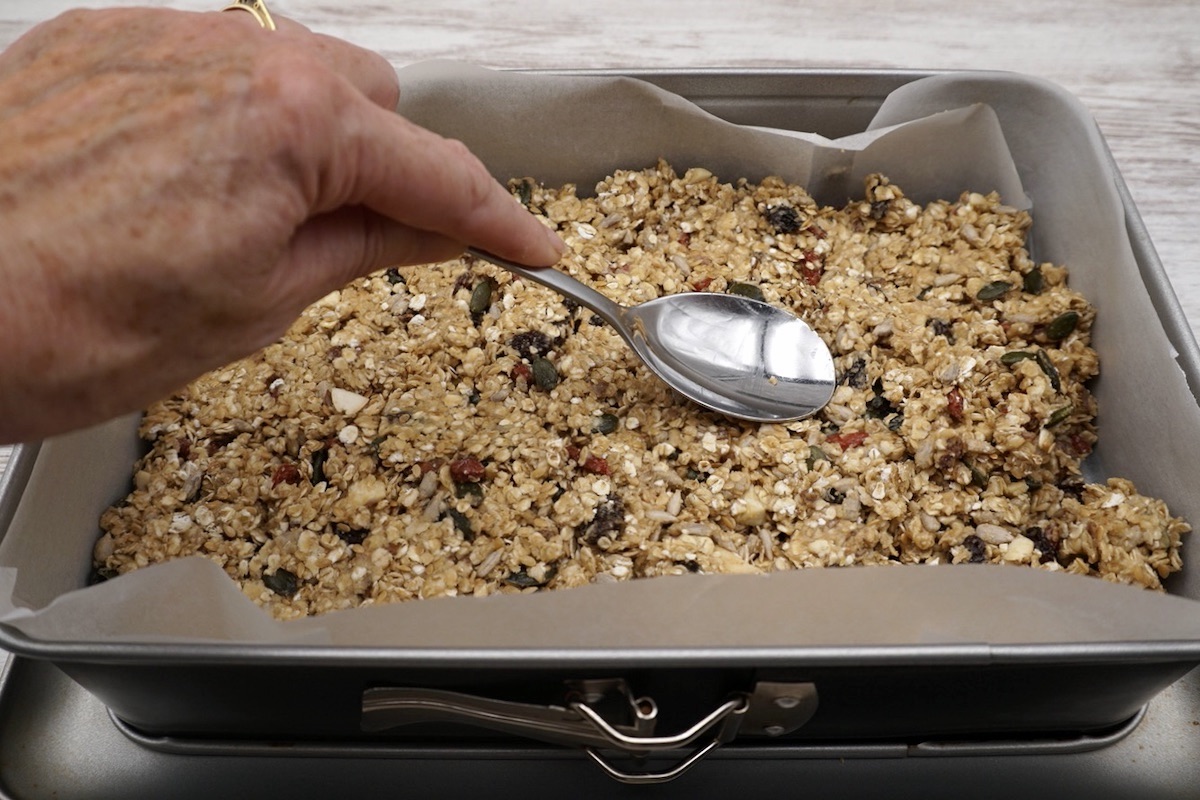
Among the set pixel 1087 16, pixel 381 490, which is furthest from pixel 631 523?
pixel 1087 16

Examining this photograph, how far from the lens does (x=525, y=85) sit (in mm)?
1226

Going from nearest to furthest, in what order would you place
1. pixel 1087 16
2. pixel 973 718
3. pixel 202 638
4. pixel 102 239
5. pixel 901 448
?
pixel 102 239 → pixel 202 638 → pixel 973 718 → pixel 901 448 → pixel 1087 16

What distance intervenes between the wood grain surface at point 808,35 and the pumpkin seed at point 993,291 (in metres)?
0.61

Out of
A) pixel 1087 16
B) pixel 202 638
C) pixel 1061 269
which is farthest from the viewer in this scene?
pixel 1087 16

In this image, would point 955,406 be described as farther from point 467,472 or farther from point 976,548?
point 467,472

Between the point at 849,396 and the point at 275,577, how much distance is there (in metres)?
0.69

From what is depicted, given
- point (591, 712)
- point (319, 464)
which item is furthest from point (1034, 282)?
point (319, 464)

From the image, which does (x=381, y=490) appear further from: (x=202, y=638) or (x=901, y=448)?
(x=901, y=448)

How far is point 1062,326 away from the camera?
114 cm

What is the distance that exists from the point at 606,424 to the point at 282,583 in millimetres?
403

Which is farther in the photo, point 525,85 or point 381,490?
point 525,85

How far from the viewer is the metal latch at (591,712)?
32.2 inches

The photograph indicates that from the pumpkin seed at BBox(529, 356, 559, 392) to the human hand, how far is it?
1.07ft

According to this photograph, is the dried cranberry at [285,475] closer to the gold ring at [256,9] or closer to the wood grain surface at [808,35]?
the gold ring at [256,9]
